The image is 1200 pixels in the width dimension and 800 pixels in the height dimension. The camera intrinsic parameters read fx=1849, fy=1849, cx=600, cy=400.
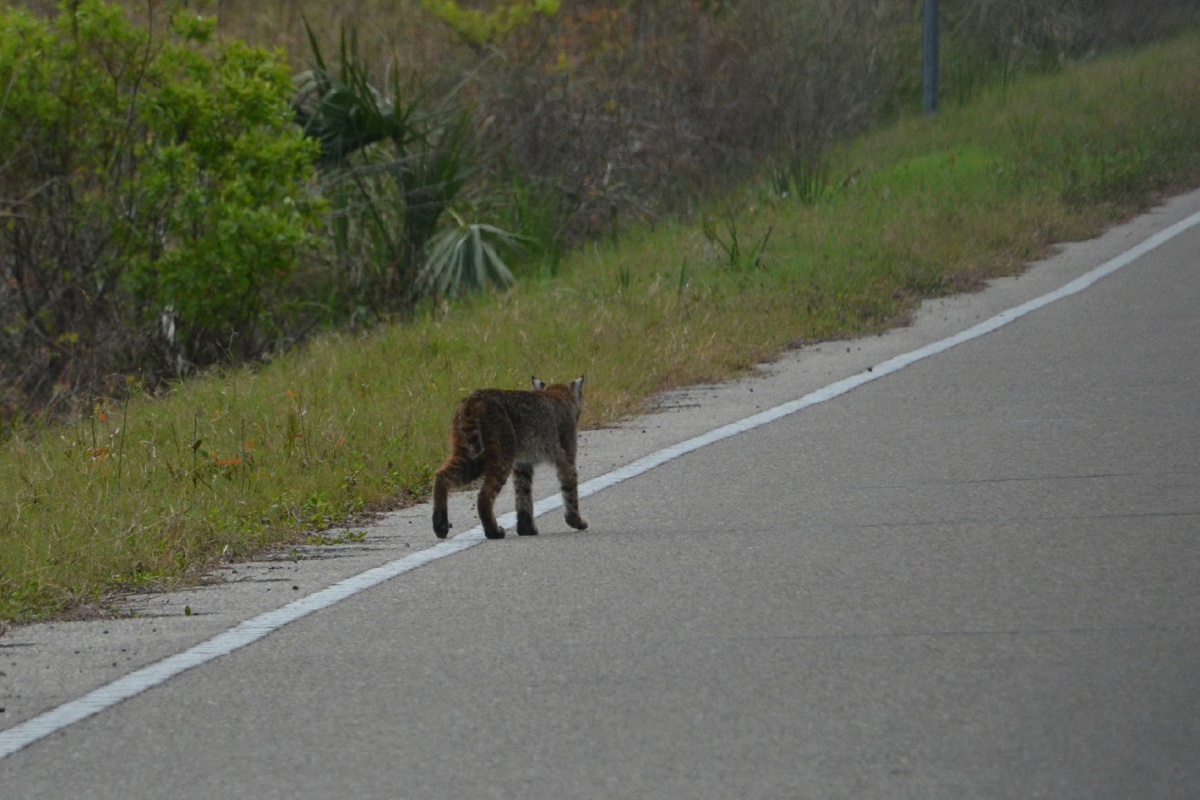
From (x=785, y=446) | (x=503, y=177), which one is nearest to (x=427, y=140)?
(x=503, y=177)

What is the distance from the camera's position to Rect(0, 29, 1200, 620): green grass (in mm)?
7816

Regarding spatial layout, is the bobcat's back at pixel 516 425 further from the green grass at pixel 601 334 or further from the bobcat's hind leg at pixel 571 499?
the green grass at pixel 601 334

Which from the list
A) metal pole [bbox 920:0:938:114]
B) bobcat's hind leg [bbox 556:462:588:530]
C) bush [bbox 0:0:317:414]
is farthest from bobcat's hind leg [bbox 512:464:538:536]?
metal pole [bbox 920:0:938:114]

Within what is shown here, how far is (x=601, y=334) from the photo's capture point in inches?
472

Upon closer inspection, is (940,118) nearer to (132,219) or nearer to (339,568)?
(132,219)

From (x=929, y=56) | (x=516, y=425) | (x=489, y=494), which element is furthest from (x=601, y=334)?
(x=929, y=56)

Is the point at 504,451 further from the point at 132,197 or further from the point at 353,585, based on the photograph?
the point at 132,197

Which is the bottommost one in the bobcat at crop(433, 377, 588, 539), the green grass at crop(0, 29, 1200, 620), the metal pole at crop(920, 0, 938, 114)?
the green grass at crop(0, 29, 1200, 620)

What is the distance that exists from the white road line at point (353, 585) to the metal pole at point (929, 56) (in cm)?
840

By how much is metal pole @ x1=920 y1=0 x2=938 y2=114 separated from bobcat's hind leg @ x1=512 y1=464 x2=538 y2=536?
45.3ft

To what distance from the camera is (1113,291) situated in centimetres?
1330

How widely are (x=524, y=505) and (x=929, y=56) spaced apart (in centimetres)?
1427

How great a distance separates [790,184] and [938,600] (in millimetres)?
12356

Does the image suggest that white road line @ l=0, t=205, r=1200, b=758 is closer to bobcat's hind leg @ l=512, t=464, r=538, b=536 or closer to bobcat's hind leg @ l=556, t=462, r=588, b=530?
bobcat's hind leg @ l=512, t=464, r=538, b=536
